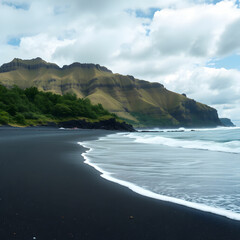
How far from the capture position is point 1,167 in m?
7.93

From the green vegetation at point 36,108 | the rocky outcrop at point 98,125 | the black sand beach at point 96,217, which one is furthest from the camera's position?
the rocky outcrop at point 98,125

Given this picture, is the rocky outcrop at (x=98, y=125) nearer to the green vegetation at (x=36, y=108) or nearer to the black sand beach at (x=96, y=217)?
the green vegetation at (x=36, y=108)

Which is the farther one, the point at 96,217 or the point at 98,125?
the point at 98,125

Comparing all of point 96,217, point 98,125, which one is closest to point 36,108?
point 98,125

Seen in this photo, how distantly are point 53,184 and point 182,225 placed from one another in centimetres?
357

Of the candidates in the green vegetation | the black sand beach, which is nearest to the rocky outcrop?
the green vegetation

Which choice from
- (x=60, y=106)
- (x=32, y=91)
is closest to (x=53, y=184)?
(x=60, y=106)

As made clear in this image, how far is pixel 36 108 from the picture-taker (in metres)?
108

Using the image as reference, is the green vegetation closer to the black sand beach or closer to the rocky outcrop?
the rocky outcrop

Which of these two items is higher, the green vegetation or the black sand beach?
the green vegetation

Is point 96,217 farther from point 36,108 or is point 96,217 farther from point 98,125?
point 36,108

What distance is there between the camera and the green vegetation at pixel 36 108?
7836 centimetres

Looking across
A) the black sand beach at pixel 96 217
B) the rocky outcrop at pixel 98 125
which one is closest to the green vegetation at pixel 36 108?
the rocky outcrop at pixel 98 125

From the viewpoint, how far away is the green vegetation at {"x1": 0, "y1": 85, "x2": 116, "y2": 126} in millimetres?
78356
